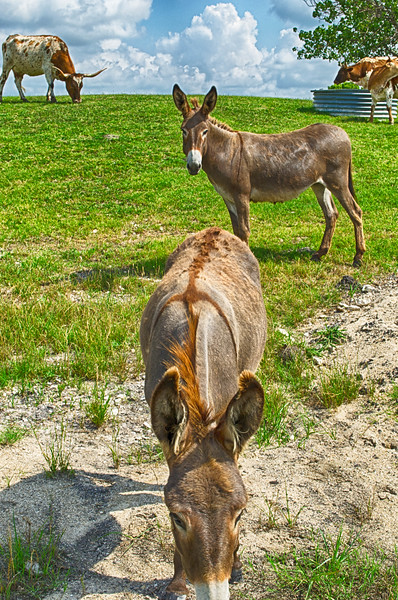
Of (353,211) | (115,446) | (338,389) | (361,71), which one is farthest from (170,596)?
(361,71)

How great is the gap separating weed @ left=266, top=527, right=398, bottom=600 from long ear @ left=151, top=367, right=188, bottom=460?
1.28 metres

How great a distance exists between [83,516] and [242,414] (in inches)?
79.5

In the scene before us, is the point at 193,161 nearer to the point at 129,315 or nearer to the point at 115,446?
the point at 129,315

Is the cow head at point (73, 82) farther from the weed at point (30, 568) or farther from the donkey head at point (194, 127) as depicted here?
the weed at point (30, 568)

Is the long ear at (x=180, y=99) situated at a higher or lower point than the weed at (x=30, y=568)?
higher

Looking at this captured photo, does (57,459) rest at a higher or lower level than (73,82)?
lower

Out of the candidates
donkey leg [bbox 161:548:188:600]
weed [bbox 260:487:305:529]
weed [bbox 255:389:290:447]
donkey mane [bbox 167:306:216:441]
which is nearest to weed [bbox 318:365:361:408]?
weed [bbox 255:389:290:447]

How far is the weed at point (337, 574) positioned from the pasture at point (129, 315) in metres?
0.03

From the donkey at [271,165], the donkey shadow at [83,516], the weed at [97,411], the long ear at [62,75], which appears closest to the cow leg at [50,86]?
the long ear at [62,75]

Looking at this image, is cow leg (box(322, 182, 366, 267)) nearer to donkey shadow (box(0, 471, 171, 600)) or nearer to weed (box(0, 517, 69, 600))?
donkey shadow (box(0, 471, 171, 600))

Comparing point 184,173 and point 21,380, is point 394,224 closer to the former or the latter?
point 184,173

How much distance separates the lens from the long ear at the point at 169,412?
93.5 inches

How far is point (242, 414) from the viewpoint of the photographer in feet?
8.21

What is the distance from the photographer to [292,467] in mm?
4418
